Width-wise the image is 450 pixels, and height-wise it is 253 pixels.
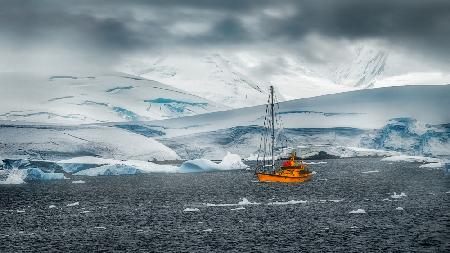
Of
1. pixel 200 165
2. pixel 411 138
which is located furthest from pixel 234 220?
pixel 411 138

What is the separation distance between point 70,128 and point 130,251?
274ft

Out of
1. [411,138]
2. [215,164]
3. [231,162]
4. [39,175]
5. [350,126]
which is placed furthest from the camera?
[350,126]

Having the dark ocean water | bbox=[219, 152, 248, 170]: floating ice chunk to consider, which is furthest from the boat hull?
bbox=[219, 152, 248, 170]: floating ice chunk

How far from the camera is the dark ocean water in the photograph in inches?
1369

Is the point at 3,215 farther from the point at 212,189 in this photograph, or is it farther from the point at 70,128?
the point at 70,128

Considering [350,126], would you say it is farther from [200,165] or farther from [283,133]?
[200,165]

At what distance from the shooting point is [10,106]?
188 metres

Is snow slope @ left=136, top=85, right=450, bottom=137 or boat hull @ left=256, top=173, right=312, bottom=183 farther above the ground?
snow slope @ left=136, top=85, right=450, bottom=137

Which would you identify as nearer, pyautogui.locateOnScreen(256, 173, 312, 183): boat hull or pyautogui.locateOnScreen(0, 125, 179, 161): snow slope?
pyautogui.locateOnScreen(256, 173, 312, 183): boat hull

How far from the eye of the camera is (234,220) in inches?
1778

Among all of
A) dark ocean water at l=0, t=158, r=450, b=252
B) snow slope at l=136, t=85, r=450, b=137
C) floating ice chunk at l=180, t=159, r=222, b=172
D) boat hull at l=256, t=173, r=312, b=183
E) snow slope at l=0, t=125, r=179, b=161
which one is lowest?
dark ocean water at l=0, t=158, r=450, b=252

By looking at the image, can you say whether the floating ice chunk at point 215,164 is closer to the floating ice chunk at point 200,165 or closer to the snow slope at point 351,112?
the floating ice chunk at point 200,165

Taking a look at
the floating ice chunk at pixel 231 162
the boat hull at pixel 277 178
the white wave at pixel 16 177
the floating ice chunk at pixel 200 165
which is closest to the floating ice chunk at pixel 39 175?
the white wave at pixel 16 177

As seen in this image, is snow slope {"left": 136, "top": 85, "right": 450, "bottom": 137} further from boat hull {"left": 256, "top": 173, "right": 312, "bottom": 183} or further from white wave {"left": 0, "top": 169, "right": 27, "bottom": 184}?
white wave {"left": 0, "top": 169, "right": 27, "bottom": 184}
